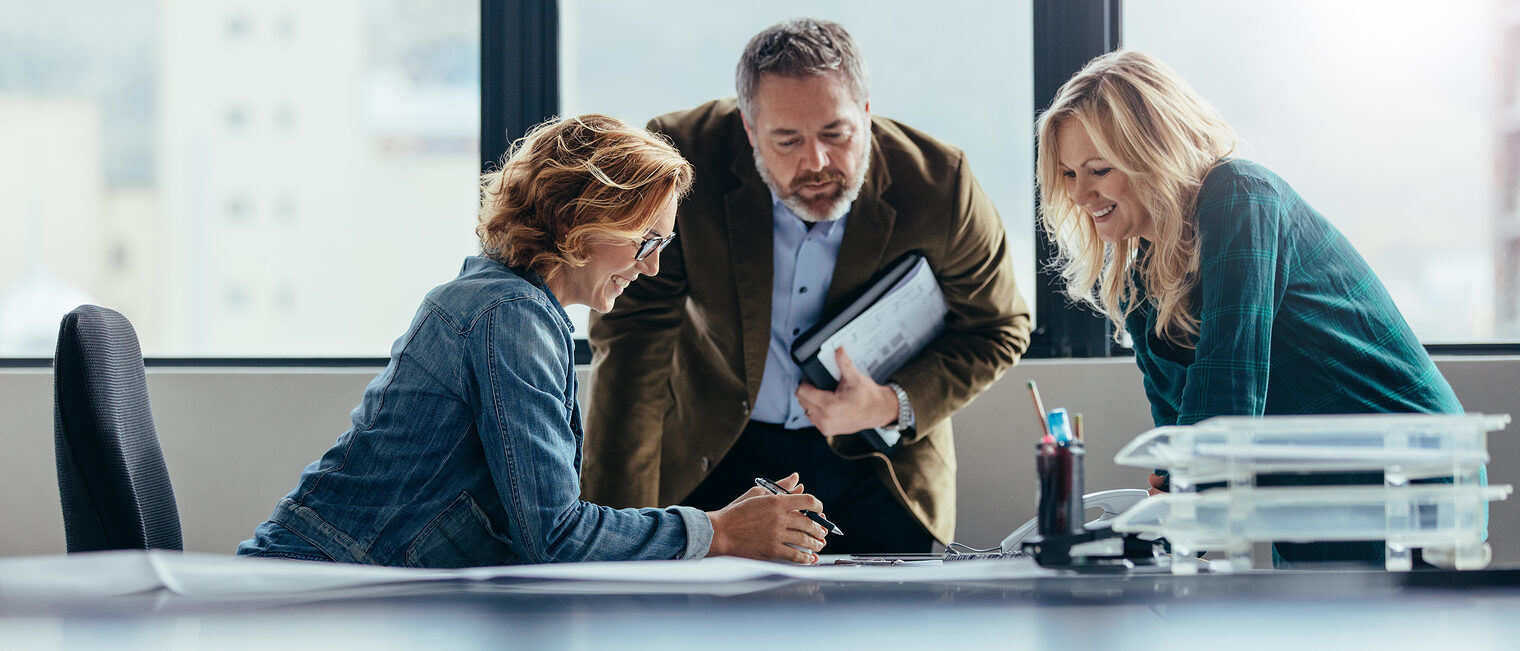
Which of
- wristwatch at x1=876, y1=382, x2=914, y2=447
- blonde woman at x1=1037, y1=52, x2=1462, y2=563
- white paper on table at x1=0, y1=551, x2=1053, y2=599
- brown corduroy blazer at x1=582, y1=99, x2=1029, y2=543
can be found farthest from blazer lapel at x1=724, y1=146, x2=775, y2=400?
white paper on table at x1=0, y1=551, x2=1053, y2=599

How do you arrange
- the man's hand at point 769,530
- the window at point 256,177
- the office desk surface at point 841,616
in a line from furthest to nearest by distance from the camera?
the window at point 256,177
the man's hand at point 769,530
the office desk surface at point 841,616

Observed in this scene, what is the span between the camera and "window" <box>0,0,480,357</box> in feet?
9.34

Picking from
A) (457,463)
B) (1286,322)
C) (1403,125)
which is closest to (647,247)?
(457,463)

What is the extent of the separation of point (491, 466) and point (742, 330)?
1.00m

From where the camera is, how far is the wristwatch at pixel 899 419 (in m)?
2.01

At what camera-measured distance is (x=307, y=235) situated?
9.32ft

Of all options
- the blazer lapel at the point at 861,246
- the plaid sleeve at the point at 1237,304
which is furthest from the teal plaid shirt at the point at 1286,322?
the blazer lapel at the point at 861,246

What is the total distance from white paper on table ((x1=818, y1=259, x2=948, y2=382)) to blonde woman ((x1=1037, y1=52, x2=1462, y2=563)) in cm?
42

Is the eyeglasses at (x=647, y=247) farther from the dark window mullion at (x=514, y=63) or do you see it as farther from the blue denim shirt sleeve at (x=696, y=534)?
the dark window mullion at (x=514, y=63)

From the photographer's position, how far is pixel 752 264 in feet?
6.86

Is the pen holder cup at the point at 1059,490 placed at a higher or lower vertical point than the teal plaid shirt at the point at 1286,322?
lower

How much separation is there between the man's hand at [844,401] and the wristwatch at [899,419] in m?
0.05

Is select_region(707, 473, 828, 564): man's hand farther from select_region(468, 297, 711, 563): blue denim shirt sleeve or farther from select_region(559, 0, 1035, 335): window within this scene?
select_region(559, 0, 1035, 335): window

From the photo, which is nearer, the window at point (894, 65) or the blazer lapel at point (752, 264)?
the blazer lapel at point (752, 264)
